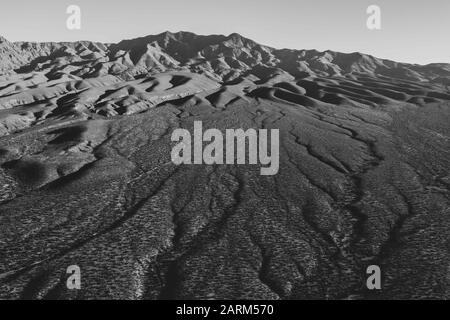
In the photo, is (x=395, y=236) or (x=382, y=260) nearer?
(x=382, y=260)

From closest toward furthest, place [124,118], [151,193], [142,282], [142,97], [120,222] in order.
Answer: [142,282] < [120,222] < [151,193] < [124,118] < [142,97]

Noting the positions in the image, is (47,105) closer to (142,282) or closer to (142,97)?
(142,97)

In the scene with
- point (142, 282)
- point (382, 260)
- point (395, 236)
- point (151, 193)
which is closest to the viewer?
point (142, 282)

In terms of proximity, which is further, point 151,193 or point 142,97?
point 142,97

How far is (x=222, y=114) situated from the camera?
70.1 meters

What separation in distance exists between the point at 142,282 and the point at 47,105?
71.8 metres

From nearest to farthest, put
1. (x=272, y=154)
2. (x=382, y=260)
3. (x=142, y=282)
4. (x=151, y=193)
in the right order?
(x=142, y=282), (x=382, y=260), (x=151, y=193), (x=272, y=154)

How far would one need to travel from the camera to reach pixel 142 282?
21.8 meters

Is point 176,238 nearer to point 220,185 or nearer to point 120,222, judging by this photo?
point 120,222

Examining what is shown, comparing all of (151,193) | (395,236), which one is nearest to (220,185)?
(151,193)
